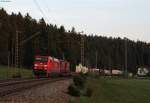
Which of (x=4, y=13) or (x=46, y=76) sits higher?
(x=4, y=13)

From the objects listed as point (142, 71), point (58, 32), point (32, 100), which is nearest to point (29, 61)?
point (58, 32)

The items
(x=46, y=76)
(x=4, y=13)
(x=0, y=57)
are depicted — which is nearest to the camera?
(x=46, y=76)

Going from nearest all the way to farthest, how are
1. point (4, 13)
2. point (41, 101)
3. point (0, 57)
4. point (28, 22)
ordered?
point (41, 101)
point (0, 57)
point (4, 13)
point (28, 22)

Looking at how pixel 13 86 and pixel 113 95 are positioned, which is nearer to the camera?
pixel 13 86

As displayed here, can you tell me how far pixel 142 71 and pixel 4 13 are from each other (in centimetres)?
6031

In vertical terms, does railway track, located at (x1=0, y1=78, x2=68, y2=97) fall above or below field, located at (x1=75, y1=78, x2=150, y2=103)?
above

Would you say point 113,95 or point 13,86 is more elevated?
point 13,86

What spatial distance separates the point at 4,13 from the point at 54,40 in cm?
2275

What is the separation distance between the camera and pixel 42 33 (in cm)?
14638

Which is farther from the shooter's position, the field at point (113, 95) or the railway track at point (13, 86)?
the field at point (113, 95)

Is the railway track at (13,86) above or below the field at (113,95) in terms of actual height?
above

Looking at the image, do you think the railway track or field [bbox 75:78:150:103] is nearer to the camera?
the railway track

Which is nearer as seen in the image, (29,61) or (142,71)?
(29,61)

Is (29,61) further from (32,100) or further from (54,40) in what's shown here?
(32,100)
